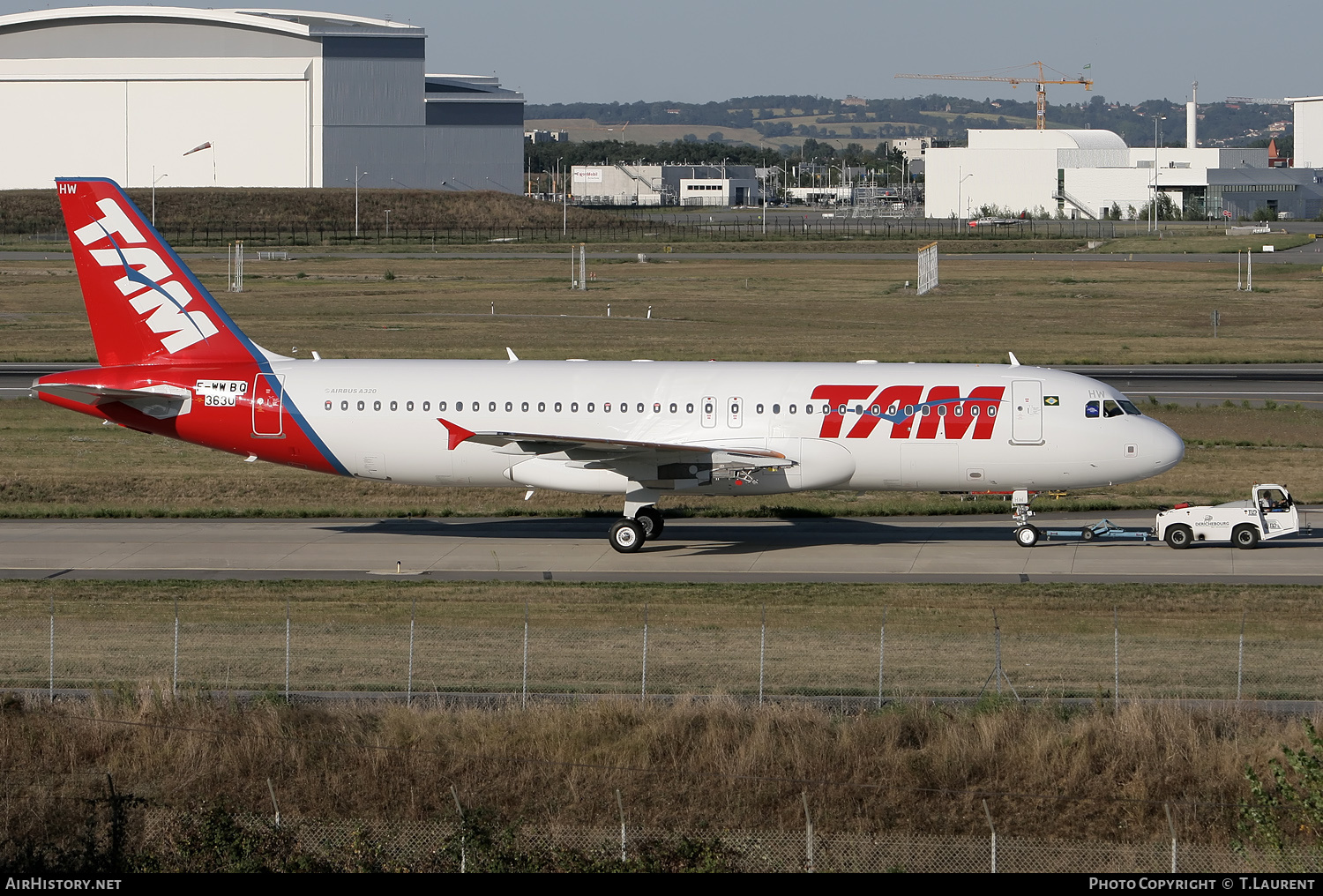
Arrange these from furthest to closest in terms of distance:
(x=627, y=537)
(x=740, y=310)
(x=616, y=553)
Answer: (x=740, y=310) < (x=616, y=553) < (x=627, y=537)

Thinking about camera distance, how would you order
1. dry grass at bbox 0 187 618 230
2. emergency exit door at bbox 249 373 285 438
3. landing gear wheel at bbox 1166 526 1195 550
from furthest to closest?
1. dry grass at bbox 0 187 618 230
2. landing gear wheel at bbox 1166 526 1195 550
3. emergency exit door at bbox 249 373 285 438

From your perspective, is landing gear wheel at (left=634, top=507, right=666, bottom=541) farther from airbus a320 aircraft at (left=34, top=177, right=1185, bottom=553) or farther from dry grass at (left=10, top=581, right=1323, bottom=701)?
dry grass at (left=10, top=581, right=1323, bottom=701)

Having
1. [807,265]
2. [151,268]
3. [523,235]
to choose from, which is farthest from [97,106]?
[151,268]

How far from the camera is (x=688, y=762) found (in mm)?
21438

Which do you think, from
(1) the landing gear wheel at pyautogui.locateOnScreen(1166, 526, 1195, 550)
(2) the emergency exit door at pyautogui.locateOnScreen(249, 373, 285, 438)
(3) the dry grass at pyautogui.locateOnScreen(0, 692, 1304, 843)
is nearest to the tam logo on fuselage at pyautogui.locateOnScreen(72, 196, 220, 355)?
(2) the emergency exit door at pyautogui.locateOnScreen(249, 373, 285, 438)

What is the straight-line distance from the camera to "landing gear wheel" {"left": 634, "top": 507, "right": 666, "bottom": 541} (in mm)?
38281

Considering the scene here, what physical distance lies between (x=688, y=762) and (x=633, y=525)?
1677 cm

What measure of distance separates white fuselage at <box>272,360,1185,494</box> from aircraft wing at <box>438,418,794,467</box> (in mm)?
286

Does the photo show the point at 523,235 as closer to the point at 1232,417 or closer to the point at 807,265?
the point at 807,265

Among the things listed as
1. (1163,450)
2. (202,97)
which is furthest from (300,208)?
(1163,450)

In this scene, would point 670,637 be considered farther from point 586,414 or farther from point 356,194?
point 356,194

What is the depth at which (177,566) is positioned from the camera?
36188 mm

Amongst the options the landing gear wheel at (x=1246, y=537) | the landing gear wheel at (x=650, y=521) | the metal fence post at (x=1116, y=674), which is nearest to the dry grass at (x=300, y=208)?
the landing gear wheel at (x=650, y=521)

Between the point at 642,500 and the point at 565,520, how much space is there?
550cm
